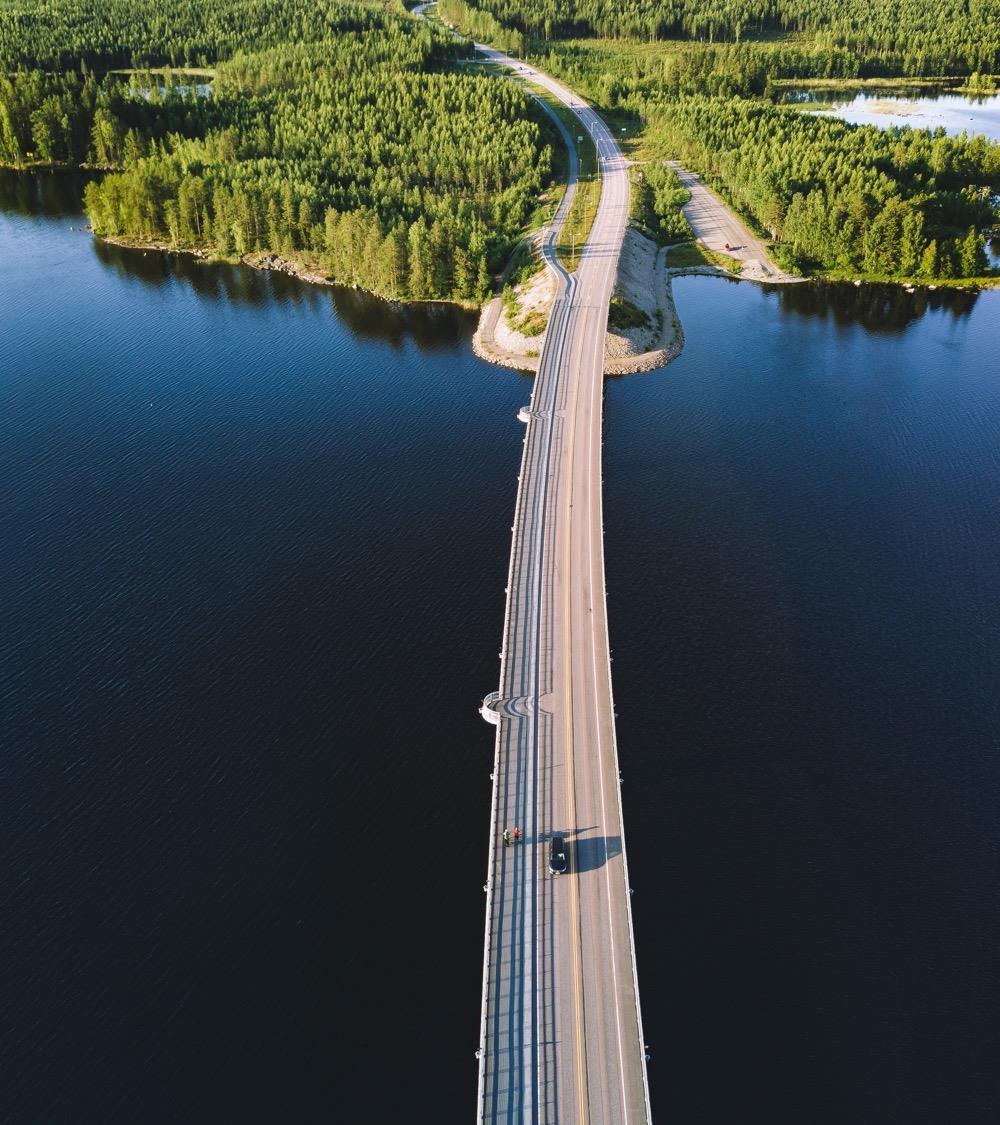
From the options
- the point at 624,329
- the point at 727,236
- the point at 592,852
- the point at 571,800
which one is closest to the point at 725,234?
the point at 727,236

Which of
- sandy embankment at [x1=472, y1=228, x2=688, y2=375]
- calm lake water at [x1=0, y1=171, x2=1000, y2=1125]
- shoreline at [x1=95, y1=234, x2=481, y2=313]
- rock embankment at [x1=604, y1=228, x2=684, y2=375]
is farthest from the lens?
shoreline at [x1=95, y1=234, x2=481, y2=313]

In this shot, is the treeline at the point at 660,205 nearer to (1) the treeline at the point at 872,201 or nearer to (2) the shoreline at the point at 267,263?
(1) the treeline at the point at 872,201

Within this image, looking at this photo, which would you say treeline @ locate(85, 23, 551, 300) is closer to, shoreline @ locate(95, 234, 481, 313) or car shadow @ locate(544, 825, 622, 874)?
shoreline @ locate(95, 234, 481, 313)

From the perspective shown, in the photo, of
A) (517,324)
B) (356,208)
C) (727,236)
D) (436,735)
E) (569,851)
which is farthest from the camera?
(727,236)

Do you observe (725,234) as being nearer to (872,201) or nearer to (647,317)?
(872,201)

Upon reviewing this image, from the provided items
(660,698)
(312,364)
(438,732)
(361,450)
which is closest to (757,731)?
(660,698)

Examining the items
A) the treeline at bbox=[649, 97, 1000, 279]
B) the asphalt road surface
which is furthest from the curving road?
the treeline at bbox=[649, 97, 1000, 279]
